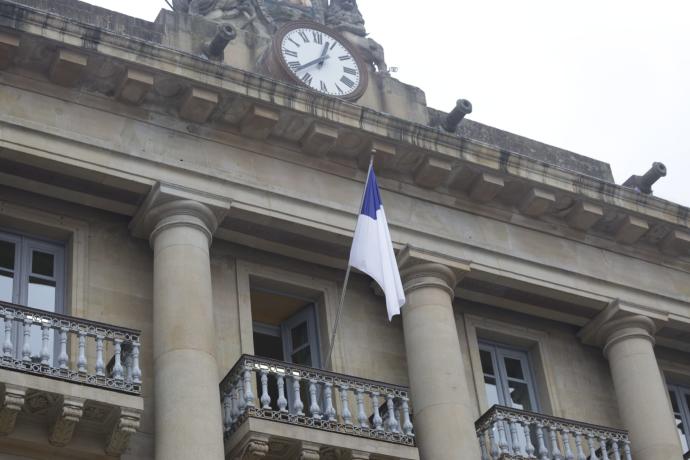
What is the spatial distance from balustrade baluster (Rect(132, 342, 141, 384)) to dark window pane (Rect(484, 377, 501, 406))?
6458 millimetres

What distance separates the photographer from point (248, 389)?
2033 cm

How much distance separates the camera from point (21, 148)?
21.0 metres

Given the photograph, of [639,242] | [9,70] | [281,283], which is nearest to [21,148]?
[9,70]

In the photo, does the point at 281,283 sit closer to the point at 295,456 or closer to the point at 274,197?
the point at 274,197

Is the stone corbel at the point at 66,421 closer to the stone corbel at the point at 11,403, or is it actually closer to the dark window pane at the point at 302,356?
the stone corbel at the point at 11,403

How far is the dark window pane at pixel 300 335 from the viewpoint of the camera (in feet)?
77.0

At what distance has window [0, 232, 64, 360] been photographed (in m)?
21.1

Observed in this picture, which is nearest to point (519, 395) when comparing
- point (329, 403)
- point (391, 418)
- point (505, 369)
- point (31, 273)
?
point (505, 369)

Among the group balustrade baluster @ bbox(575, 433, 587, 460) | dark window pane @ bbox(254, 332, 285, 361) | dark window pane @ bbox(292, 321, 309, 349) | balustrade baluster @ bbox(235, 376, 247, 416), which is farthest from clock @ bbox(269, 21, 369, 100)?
balustrade baluster @ bbox(575, 433, 587, 460)

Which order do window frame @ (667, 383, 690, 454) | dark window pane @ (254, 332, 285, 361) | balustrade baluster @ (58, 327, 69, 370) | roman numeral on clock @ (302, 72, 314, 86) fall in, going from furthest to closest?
window frame @ (667, 383, 690, 454), roman numeral on clock @ (302, 72, 314, 86), dark window pane @ (254, 332, 285, 361), balustrade baluster @ (58, 327, 69, 370)

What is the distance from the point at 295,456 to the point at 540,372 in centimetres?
613

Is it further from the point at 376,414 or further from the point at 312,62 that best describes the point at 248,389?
the point at 312,62

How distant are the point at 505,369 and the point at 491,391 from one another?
0.70m

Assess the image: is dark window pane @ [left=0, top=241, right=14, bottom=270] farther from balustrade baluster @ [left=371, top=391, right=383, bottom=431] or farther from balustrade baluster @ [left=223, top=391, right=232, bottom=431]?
balustrade baluster @ [left=371, top=391, right=383, bottom=431]
